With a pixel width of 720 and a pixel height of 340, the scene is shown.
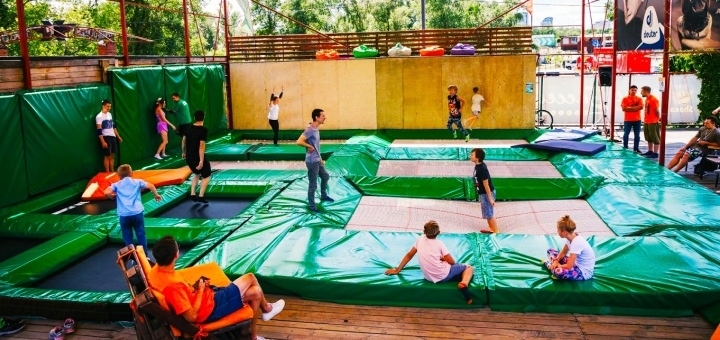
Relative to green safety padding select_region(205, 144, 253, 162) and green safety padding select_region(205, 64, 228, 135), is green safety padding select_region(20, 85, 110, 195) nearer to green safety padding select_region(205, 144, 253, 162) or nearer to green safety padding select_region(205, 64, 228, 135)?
green safety padding select_region(205, 144, 253, 162)

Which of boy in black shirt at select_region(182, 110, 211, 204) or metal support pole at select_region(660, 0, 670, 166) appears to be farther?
metal support pole at select_region(660, 0, 670, 166)

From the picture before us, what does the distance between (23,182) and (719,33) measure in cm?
1114

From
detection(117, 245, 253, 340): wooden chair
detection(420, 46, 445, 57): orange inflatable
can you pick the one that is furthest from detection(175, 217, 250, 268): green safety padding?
detection(420, 46, 445, 57): orange inflatable

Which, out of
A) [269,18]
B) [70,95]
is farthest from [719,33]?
[269,18]

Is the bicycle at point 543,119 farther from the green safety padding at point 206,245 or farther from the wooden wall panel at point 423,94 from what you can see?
the green safety padding at point 206,245

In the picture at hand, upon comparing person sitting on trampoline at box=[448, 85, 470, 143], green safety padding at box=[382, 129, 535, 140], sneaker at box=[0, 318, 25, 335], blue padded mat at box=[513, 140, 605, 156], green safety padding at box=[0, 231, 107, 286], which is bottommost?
sneaker at box=[0, 318, 25, 335]

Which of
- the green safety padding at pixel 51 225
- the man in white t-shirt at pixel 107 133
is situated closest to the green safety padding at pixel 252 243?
the green safety padding at pixel 51 225

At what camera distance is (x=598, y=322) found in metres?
5.09

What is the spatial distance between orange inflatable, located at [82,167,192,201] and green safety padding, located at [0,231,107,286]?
2461 mm

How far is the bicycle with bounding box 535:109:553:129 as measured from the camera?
17.5 metres

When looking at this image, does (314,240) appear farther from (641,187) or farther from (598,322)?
(641,187)

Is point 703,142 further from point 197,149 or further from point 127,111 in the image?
point 127,111

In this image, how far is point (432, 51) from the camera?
1638 cm

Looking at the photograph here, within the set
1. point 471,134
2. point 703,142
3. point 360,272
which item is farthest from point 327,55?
point 360,272
